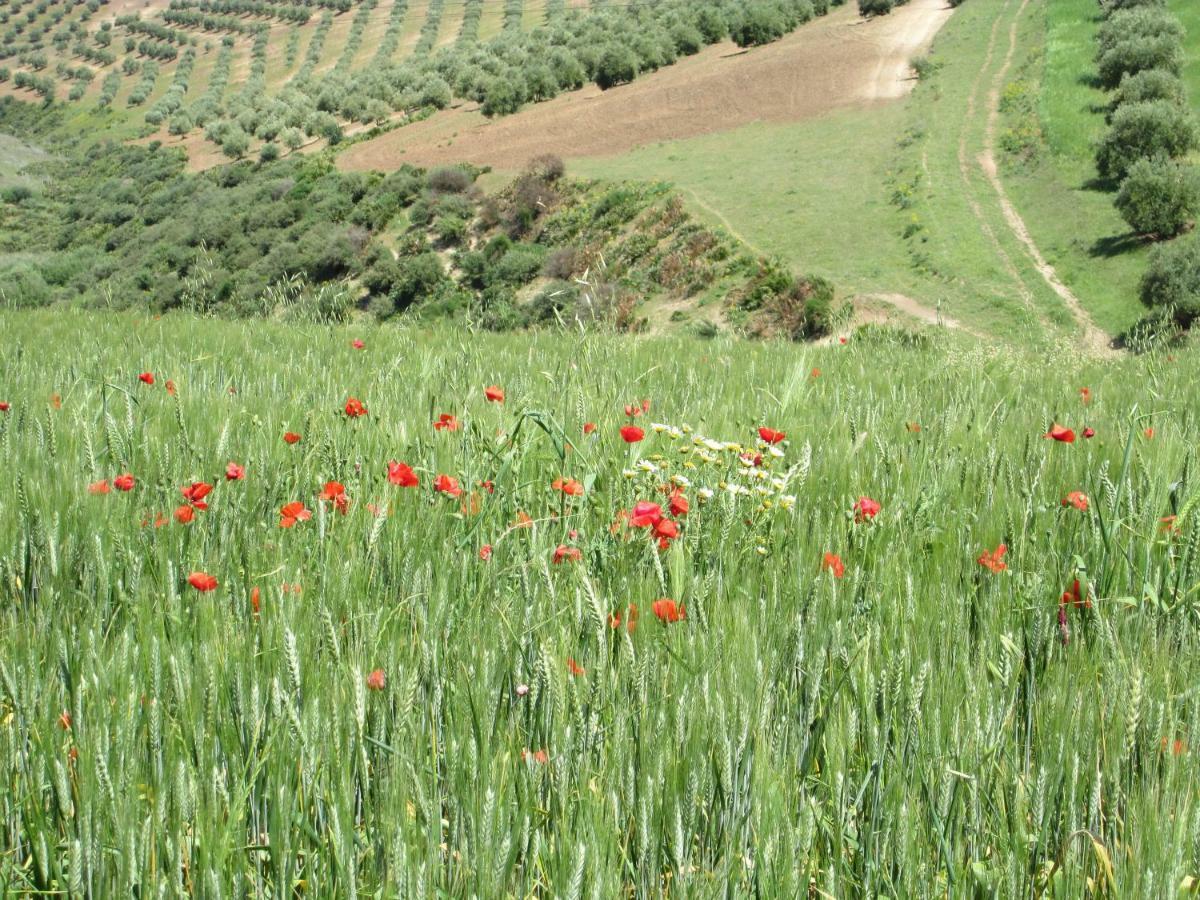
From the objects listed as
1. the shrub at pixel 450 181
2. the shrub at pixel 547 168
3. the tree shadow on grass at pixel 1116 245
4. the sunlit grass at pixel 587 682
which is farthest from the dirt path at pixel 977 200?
the sunlit grass at pixel 587 682

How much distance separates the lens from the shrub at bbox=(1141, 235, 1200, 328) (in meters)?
23.1

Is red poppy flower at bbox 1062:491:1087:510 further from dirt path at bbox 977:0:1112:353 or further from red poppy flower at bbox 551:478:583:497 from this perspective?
dirt path at bbox 977:0:1112:353

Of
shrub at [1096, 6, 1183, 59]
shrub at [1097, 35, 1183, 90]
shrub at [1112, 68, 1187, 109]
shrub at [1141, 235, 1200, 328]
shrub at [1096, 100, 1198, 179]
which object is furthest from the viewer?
shrub at [1096, 6, 1183, 59]

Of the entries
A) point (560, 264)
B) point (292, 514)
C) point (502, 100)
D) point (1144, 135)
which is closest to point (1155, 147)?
point (1144, 135)

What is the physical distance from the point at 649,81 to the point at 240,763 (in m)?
61.8

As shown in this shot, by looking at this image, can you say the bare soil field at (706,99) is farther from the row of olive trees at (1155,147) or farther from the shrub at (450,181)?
the row of olive trees at (1155,147)

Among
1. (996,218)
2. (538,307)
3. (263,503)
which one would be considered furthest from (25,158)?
(263,503)

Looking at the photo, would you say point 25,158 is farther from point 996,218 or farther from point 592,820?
point 592,820

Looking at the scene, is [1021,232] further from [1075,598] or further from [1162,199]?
[1075,598]

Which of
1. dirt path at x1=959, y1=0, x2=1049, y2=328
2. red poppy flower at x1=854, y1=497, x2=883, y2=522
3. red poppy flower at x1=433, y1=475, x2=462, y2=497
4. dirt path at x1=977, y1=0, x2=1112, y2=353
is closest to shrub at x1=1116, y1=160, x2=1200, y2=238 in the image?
dirt path at x1=977, y1=0, x2=1112, y2=353

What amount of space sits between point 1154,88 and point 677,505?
40.8 m

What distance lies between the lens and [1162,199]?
27.6 m

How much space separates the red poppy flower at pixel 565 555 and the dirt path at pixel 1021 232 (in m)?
23.2

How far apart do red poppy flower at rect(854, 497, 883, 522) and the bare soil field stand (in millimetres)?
48295
